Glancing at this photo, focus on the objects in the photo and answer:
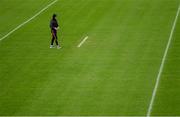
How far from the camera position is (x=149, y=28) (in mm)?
33500

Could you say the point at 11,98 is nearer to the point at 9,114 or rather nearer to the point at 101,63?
the point at 9,114

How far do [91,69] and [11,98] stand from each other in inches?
190

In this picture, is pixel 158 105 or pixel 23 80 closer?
pixel 158 105

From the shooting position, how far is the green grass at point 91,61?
22.1 meters

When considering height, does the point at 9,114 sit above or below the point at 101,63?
above

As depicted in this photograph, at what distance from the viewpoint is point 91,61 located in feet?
90.3

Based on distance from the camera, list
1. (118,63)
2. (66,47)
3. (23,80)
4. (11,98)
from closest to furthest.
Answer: (11,98) < (23,80) < (118,63) < (66,47)

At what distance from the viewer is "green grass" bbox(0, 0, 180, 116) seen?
22.1m

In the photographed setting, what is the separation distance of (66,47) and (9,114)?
31.0ft

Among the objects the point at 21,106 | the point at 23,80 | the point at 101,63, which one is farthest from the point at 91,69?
the point at 21,106

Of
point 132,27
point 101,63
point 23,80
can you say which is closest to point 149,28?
point 132,27

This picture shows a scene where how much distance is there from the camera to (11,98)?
22.8 m

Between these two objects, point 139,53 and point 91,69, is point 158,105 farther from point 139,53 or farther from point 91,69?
point 139,53

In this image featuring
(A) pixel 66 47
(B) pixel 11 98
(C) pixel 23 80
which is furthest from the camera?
(A) pixel 66 47
